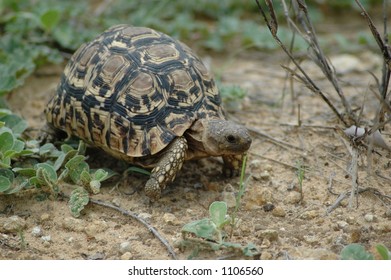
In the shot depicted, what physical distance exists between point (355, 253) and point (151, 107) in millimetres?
1426

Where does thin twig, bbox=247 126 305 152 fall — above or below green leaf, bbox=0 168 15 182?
above

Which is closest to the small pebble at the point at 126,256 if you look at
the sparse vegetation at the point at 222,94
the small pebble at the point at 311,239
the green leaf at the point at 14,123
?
the sparse vegetation at the point at 222,94

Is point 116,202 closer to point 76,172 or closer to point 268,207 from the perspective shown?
point 76,172

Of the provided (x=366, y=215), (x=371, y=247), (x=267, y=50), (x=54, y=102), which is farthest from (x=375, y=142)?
(x=267, y=50)

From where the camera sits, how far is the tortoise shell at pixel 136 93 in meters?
3.35

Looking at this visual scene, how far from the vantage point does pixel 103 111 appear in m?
3.44

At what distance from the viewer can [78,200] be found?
10.5 ft

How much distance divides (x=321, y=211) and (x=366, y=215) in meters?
0.24

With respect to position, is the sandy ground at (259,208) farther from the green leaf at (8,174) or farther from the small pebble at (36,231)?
the green leaf at (8,174)

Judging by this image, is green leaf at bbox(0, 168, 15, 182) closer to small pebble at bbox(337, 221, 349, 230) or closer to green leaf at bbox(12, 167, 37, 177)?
green leaf at bbox(12, 167, 37, 177)

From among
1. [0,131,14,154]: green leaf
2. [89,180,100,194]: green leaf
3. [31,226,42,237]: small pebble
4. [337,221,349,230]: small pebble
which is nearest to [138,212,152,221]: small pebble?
[89,180,100,194]: green leaf

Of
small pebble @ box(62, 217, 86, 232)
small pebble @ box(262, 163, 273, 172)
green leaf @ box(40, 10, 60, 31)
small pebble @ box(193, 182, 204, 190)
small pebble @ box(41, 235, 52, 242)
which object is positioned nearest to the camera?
small pebble @ box(41, 235, 52, 242)

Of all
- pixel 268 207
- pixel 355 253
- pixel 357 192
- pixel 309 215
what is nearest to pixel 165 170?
pixel 268 207

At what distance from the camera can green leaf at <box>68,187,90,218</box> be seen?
10.3 ft
